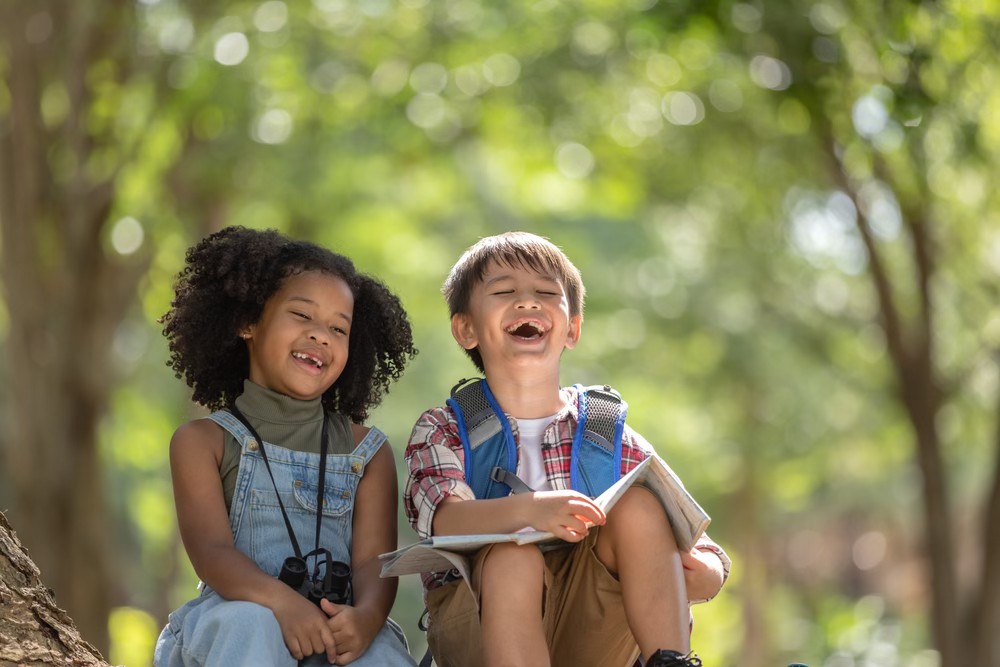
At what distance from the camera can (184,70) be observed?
33.1ft

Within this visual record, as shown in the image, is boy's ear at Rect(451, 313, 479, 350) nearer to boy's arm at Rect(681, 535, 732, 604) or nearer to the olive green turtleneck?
the olive green turtleneck

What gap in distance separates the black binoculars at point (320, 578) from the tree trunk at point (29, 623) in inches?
18.0

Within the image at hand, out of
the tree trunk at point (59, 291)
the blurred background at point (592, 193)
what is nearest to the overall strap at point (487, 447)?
the blurred background at point (592, 193)

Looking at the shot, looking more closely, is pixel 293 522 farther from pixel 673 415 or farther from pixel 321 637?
pixel 673 415

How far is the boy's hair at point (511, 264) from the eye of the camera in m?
3.64

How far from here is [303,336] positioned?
3.56 meters

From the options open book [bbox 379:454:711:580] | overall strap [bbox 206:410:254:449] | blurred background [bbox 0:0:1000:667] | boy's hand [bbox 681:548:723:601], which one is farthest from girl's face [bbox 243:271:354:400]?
blurred background [bbox 0:0:1000:667]

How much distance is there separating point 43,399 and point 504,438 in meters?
6.26

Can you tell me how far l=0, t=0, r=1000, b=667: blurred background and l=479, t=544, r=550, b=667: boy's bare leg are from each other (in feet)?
10.6

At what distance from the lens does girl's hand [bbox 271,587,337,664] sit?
3102 millimetres

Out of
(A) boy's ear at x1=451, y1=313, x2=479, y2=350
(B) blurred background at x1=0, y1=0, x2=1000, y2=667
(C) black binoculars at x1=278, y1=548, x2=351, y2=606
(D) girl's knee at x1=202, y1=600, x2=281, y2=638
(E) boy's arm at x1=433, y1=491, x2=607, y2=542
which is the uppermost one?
(B) blurred background at x1=0, y1=0, x2=1000, y2=667

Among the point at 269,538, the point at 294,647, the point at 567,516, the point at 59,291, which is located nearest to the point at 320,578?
the point at 269,538

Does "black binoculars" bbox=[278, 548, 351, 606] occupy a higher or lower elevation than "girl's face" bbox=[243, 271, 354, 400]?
lower

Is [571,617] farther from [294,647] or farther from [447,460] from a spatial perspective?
[294,647]
